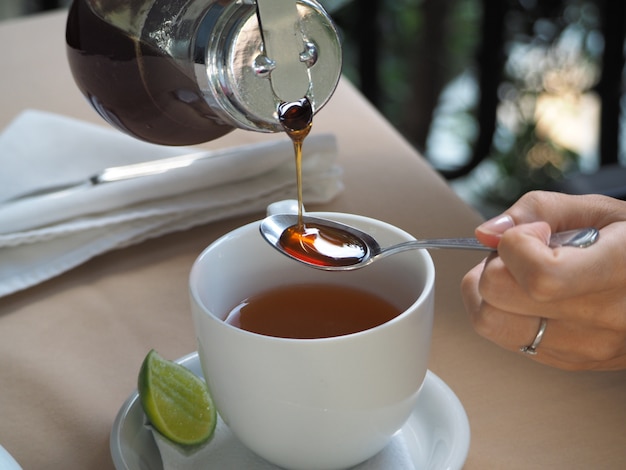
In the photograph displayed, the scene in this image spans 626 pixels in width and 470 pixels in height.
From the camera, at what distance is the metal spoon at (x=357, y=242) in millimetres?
560

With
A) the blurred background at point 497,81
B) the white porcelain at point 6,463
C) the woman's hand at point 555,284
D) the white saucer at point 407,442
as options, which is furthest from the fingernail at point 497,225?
the blurred background at point 497,81

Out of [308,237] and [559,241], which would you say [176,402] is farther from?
[559,241]

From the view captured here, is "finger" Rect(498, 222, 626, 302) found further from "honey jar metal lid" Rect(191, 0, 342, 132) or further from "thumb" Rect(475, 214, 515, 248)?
"honey jar metal lid" Rect(191, 0, 342, 132)

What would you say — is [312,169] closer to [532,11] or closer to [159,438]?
[159,438]

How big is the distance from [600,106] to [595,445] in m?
1.50

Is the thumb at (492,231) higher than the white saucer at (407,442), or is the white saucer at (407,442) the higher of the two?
the thumb at (492,231)

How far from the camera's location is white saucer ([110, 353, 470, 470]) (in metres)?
0.57

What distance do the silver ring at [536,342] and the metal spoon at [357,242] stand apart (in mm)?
63

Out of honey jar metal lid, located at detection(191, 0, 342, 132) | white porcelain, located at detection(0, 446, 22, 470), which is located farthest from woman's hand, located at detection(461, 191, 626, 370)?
white porcelain, located at detection(0, 446, 22, 470)

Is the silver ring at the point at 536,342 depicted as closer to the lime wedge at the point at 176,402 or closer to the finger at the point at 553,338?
the finger at the point at 553,338

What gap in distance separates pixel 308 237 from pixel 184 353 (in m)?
0.16

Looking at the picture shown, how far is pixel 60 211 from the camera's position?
2.74 feet

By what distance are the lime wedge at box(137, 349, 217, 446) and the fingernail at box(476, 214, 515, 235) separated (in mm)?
225

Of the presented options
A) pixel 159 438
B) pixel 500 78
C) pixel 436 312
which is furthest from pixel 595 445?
pixel 500 78
